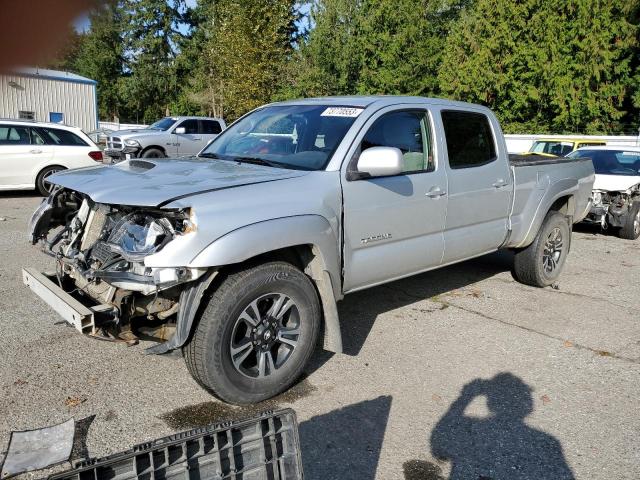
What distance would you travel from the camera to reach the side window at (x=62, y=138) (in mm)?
11930

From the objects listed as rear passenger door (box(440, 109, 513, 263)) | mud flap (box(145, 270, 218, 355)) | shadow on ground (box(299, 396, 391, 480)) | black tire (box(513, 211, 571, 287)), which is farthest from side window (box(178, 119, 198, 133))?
shadow on ground (box(299, 396, 391, 480))

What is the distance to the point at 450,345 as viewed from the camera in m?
4.63

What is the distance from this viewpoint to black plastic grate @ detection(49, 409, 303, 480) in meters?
1.80

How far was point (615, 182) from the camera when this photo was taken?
970 cm

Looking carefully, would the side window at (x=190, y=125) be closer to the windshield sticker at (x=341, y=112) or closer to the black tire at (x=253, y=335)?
the windshield sticker at (x=341, y=112)

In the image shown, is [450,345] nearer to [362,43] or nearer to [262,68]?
[262,68]

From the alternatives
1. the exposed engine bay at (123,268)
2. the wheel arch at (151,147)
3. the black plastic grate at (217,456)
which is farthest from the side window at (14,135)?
the black plastic grate at (217,456)

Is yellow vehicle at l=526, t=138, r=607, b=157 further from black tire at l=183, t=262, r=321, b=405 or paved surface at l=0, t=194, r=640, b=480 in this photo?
black tire at l=183, t=262, r=321, b=405

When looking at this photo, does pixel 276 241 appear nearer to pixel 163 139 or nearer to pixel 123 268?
pixel 123 268

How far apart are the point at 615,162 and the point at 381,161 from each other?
8.37 meters

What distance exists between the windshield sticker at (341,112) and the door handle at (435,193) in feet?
2.87

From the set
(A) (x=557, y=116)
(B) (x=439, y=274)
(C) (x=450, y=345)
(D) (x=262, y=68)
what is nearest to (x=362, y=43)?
(D) (x=262, y=68)

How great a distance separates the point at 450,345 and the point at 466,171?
5.09 feet

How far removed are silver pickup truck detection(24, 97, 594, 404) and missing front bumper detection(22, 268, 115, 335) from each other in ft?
0.04
